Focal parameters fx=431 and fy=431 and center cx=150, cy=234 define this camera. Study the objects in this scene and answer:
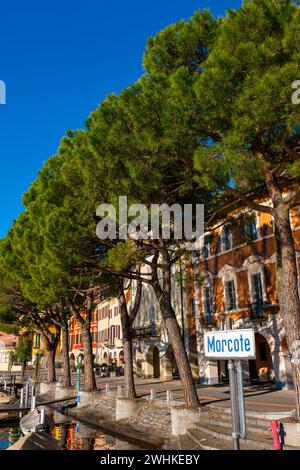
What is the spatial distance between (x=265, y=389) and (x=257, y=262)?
658 centimetres

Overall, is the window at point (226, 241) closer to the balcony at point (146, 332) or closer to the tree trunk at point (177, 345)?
the tree trunk at point (177, 345)

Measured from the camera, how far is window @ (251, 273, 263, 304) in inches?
927

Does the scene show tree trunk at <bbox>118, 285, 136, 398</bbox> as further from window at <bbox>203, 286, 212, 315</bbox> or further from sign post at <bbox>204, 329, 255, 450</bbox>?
sign post at <bbox>204, 329, 255, 450</bbox>

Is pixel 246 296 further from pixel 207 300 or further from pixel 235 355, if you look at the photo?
pixel 235 355

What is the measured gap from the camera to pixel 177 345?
15.7 meters

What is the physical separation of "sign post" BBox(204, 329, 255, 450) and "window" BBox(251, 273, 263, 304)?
18783mm

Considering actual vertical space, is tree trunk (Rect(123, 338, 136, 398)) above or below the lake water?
above

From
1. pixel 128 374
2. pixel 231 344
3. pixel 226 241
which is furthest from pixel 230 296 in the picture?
pixel 231 344

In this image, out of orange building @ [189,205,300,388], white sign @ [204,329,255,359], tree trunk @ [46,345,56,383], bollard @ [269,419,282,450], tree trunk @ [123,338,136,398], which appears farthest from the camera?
tree trunk @ [46,345,56,383]

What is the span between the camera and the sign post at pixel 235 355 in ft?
15.8

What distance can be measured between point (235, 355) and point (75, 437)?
15643 mm

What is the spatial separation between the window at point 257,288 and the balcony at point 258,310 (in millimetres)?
231

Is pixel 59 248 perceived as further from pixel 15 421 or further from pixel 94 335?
pixel 94 335

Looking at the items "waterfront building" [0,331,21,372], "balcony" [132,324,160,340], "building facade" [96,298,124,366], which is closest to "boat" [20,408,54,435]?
"balcony" [132,324,160,340]
